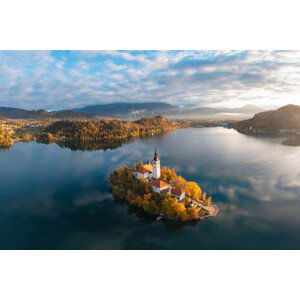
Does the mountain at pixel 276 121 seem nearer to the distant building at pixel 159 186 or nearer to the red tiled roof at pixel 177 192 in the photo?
the distant building at pixel 159 186

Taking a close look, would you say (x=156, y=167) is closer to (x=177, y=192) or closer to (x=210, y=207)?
(x=177, y=192)

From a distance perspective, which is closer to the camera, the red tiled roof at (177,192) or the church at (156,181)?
the red tiled roof at (177,192)

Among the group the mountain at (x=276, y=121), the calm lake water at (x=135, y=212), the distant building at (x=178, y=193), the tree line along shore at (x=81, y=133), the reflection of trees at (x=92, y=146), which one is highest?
the mountain at (x=276, y=121)

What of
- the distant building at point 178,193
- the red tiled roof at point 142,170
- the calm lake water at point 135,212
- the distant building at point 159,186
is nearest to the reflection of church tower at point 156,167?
the red tiled roof at point 142,170

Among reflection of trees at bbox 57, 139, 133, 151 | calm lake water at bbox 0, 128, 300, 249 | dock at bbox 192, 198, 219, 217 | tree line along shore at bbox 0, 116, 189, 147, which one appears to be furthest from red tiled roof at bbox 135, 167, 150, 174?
tree line along shore at bbox 0, 116, 189, 147

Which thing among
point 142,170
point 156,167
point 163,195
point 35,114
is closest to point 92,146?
point 142,170

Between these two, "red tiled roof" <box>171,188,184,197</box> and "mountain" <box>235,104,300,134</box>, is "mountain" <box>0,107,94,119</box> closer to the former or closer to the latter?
"mountain" <box>235,104,300,134</box>

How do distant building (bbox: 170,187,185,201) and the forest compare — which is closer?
the forest
